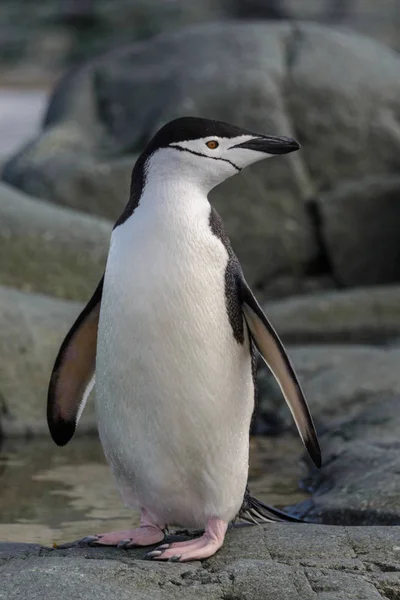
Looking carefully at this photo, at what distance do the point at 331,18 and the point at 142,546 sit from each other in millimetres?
27992

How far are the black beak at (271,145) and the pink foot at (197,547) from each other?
1054mm

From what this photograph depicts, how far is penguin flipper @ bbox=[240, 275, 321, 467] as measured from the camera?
12.3 ft

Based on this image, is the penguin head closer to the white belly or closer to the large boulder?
the white belly

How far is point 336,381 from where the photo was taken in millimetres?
6812

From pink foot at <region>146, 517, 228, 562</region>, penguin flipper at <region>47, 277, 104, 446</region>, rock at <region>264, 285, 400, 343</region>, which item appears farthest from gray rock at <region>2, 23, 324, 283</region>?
pink foot at <region>146, 517, 228, 562</region>

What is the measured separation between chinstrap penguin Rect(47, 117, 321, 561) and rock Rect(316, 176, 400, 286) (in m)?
7.38

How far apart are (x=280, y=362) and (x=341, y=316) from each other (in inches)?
240

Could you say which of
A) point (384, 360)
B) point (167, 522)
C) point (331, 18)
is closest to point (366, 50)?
point (384, 360)

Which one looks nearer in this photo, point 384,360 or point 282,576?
point 282,576

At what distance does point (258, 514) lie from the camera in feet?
13.5

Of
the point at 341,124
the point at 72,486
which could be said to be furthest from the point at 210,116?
the point at 72,486

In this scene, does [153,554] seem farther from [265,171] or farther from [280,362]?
[265,171]

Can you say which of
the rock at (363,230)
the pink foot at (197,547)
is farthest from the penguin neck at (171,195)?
the rock at (363,230)

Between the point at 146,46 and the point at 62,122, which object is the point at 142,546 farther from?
the point at 146,46
